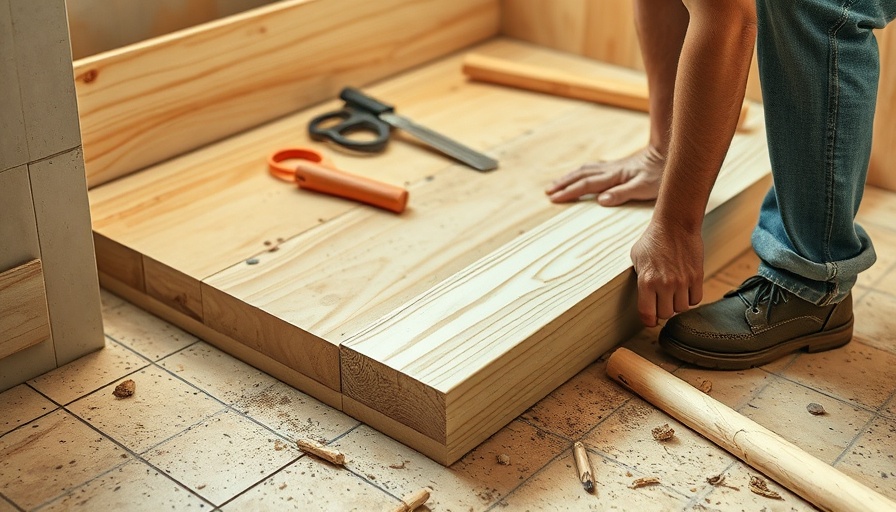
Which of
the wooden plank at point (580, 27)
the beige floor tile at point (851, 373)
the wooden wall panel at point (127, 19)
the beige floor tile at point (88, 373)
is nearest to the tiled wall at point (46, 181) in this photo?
the beige floor tile at point (88, 373)

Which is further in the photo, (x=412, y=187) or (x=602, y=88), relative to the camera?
(x=602, y=88)

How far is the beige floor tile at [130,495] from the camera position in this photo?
126 centimetres

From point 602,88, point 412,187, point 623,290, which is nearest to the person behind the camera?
point 623,290

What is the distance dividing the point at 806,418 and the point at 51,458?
40.6 inches

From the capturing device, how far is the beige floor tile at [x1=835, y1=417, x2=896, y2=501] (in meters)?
1.34

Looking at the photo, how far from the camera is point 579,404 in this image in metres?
1.48

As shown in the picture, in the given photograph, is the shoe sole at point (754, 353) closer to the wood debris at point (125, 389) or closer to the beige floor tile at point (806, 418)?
the beige floor tile at point (806, 418)

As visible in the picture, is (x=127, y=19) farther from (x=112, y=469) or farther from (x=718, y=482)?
(x=718, y=482)

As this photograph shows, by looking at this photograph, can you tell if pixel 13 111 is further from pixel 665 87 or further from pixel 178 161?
pixel 665 87

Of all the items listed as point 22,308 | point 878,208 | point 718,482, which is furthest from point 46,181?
point 878,208

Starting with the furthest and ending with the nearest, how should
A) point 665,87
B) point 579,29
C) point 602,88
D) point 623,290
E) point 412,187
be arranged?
point 579,29, point 602,88, point 412,187, point 665,87, point 623,290

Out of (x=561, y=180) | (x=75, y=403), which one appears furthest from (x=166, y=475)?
(x=561, y=180)

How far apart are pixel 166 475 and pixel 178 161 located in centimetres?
80

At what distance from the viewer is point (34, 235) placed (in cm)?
142
